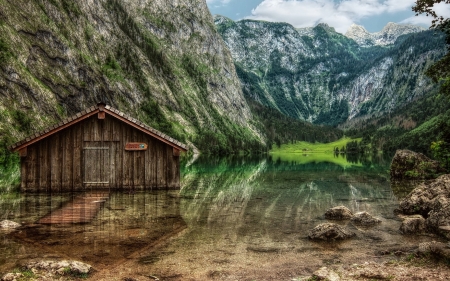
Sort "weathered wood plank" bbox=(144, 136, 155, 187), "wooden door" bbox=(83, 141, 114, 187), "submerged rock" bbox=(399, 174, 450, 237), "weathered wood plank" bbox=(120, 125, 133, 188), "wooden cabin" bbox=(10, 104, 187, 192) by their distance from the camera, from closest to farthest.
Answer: "submerged rock" bbox=(399, 174, 450, 237)
"wooden cabin" bbox=(10, 104, 187, 192)
"wooden door" bbox=(83, 141, 114, 187)
"weathered wood plank" bbox=(120, 125, 133, 188)
"weathered wood plank" bbox=(144, 136, 155, 187)

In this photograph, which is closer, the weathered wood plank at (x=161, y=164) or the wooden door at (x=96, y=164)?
the wooden door at (x=96, y=164)

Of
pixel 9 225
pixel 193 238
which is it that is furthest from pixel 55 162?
pixel 193 238

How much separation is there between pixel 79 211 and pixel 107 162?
854 centimetres

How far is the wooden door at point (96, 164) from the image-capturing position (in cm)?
2892

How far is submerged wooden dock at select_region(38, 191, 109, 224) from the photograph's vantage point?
18.6 m

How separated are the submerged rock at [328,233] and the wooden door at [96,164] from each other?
17596mm

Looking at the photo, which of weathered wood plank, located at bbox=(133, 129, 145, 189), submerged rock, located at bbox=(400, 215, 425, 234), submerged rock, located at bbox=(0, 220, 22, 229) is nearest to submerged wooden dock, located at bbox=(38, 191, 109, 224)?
submerged rock, located at bbox=(0, 220, 22, 229)

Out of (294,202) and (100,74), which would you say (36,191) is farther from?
(100,74)

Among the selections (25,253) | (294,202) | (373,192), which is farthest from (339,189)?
(25,253)

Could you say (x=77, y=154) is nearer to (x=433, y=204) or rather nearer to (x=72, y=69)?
(x=433, y=204)

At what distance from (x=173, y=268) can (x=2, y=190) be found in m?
23.7

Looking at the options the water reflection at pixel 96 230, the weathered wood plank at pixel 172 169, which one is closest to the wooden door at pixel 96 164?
the water reflection at pixel 96 230

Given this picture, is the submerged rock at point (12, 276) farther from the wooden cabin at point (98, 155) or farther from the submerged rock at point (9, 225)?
the wooden cabin at point (98, 155)

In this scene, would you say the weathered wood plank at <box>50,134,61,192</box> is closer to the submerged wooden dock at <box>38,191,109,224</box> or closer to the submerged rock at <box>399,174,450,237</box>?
the submerged wooden dock at <box>38,191,109,224</box>
